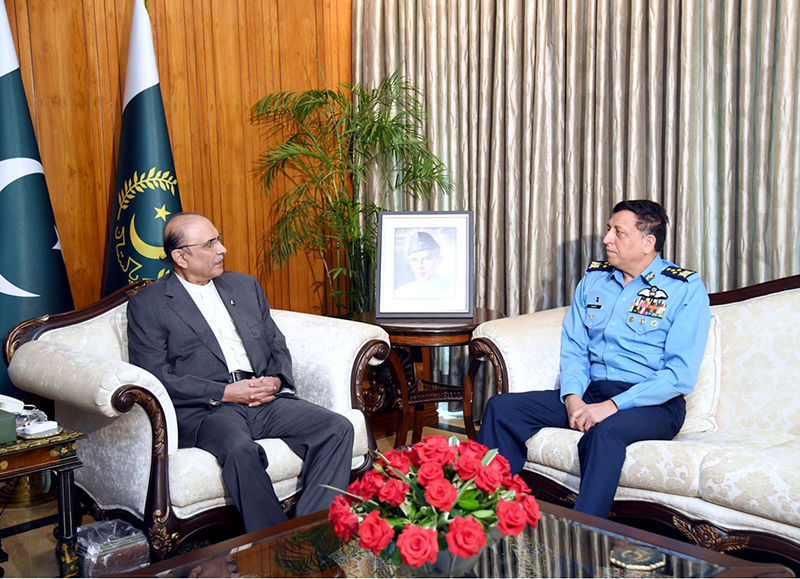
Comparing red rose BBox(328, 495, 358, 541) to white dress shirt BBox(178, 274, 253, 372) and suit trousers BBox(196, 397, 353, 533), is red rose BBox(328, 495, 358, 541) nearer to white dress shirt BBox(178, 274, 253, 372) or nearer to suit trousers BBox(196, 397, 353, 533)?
suit trousers BBox(196, 397, 353, 533)

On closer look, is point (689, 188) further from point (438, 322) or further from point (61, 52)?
point (61, 52)

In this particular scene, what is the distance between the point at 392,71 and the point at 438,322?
6.11ft

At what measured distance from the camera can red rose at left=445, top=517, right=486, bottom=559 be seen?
1.39 m

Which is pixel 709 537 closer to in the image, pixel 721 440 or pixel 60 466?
pixel 721 440

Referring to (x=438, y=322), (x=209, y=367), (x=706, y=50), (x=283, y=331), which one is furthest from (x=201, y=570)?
(x=706, y=50)

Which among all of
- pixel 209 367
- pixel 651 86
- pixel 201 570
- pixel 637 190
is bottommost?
pixel 201 570

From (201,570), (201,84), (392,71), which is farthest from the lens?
(392,71)

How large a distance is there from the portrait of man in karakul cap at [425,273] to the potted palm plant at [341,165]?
61 cm

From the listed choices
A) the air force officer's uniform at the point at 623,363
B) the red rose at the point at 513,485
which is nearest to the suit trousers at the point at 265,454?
the air force officer's uniform at the point at 623,363

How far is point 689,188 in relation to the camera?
11.1 ft

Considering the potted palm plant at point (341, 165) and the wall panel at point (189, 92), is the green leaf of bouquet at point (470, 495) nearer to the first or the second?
the wall panel at point (189, 92)

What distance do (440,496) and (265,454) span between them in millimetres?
1224

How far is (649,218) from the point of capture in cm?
285

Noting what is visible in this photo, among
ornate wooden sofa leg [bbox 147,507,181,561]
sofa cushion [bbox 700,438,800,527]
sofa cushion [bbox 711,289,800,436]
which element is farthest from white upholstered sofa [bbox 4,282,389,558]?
sofa cushion [bbox 711,289,800,436]
